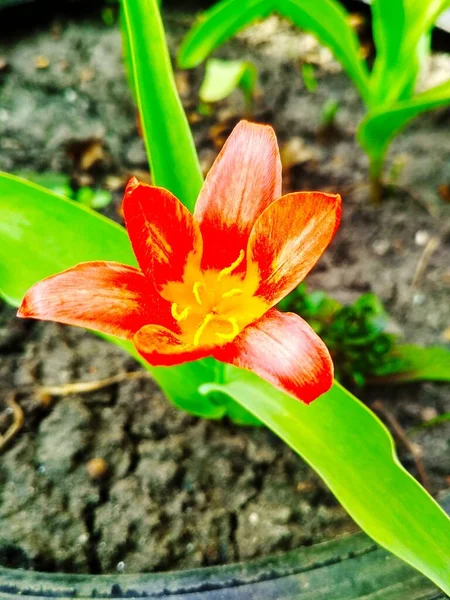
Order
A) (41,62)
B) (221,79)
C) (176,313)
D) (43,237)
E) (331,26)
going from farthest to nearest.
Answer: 1. (41,62)
2. (221,79)
3. (331,26)
4. (43,237)
5. (176,313)

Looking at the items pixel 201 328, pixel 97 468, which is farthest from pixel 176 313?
pixel 97 468

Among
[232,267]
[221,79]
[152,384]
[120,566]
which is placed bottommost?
[120,566]

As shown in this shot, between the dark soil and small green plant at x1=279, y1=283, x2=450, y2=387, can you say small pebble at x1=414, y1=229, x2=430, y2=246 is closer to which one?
the dark soil

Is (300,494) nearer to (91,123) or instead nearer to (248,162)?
(248,162)

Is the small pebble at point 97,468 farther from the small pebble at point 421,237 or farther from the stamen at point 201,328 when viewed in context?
the small pebble at point 421,237

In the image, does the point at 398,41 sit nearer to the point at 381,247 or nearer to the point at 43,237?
the point at 381,247

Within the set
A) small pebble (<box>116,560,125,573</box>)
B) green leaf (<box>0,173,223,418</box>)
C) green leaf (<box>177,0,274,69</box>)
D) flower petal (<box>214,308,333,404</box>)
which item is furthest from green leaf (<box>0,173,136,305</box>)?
green leaf (<box>177,0,274,69</box>)
